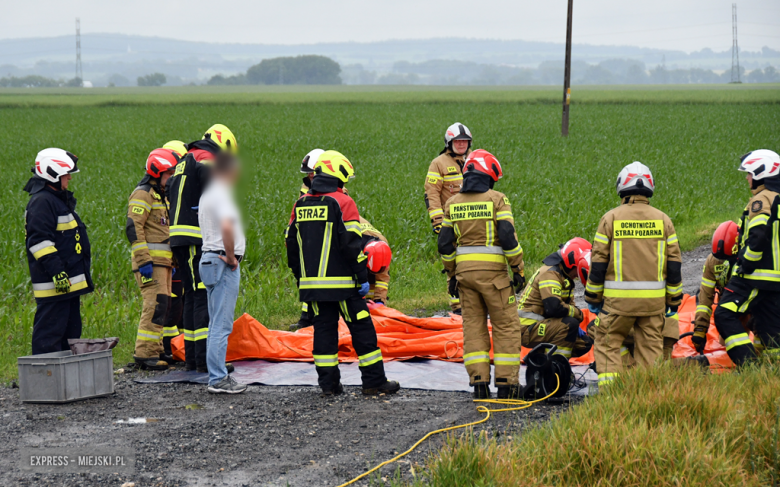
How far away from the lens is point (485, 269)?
640cm

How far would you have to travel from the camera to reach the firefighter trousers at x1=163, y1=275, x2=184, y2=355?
8133 mm

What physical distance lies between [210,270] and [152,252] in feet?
5.34

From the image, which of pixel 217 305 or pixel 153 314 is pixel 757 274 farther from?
pixel 153 314

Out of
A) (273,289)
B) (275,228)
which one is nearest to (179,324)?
(273,289)

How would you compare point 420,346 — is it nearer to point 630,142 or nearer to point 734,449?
point 734,449

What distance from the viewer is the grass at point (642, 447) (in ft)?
13.6

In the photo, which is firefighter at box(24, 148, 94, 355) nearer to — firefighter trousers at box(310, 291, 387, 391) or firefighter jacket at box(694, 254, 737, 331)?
firefighter trousers at box(310, 291, 387, 391)

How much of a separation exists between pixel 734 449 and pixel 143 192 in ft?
20.1

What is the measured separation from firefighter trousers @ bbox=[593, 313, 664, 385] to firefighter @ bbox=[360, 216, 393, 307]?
311cm

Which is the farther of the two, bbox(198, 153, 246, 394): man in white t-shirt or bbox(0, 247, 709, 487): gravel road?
bbox(198, 153, 246, 394): man in white t-shirt

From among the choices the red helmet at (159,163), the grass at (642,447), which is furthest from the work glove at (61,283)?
the grass at (642,447)

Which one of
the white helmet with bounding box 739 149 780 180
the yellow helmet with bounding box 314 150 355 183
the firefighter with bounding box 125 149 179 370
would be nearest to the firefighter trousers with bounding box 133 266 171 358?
the firefighter with bounding box 125 149 179 370

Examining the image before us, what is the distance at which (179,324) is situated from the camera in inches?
337

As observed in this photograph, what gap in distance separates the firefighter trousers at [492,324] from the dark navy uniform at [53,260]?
363 centimetres
